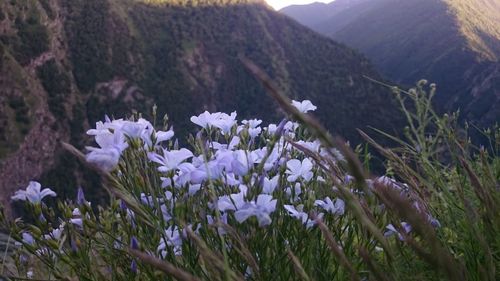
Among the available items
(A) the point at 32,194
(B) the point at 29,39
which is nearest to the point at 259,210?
(A) the point at 32,194

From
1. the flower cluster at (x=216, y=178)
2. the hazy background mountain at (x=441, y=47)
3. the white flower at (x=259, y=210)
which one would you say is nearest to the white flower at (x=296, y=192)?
the flower cluster at (x=216, y=178)

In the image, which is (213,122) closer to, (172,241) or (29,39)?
(172,241)

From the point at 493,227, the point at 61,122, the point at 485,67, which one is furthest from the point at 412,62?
the point at 493,227

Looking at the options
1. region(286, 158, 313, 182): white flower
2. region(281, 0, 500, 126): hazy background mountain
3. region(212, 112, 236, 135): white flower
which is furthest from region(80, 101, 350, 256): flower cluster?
region(281, 0, 500, 126): hazy background mountain

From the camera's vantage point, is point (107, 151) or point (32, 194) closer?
point (107, 151)

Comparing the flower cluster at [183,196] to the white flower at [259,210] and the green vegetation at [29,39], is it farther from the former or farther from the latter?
the green vegetation at [29,39]

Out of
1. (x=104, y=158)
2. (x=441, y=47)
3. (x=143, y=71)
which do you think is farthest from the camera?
(x=441, y=47)

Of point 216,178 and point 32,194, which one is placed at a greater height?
point 216,178

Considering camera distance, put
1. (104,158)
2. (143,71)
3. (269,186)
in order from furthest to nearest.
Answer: (143,71) < (269,186) < (104,158)
